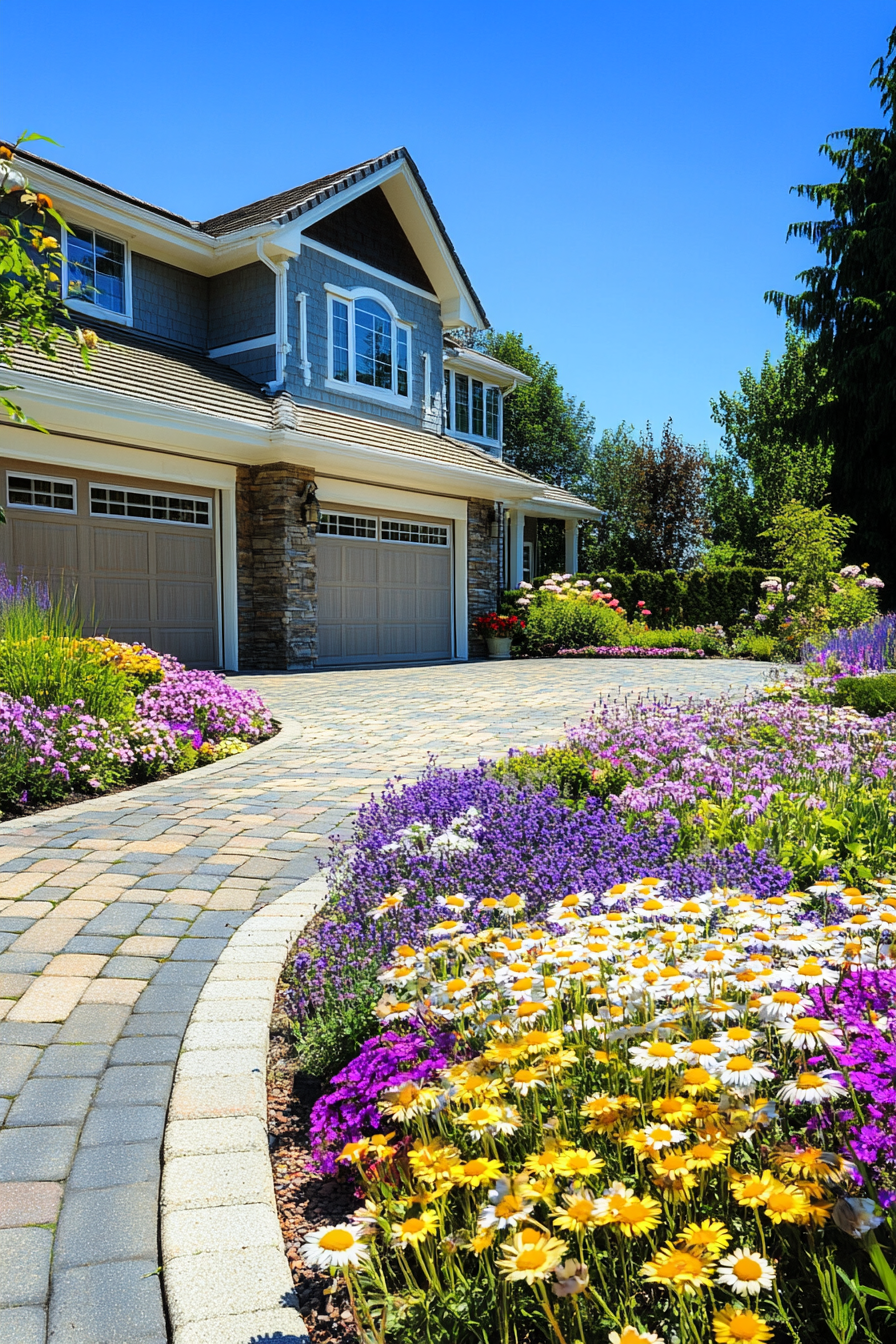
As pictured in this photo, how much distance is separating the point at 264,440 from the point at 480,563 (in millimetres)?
6173

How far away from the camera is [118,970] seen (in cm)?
308

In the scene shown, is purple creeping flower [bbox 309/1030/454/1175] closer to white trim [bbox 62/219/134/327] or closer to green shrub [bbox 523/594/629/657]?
white trim [bbox 62/219/134/327]

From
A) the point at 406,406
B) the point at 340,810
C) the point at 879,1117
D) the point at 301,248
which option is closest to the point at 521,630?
the point at 406,406

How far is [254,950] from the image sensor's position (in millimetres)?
3195

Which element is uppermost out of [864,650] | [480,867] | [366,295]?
[366,295]

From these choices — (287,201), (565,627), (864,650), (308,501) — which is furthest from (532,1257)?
(565,627)

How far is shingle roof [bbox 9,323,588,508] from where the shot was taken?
10812mm

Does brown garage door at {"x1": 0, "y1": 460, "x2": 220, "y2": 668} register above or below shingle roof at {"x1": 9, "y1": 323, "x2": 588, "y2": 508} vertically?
below

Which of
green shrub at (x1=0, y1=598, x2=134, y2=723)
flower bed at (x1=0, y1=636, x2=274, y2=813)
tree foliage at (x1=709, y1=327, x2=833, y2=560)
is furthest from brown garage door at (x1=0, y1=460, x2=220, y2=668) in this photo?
tree foliage at (x1=709, y1=327, x2=833, y2=560)

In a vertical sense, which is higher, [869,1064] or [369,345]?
[369,345]

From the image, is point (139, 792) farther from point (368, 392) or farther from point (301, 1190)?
point (368, 392)

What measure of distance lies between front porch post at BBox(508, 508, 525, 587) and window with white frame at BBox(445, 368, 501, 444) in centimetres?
217

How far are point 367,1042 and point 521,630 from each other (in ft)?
53.0

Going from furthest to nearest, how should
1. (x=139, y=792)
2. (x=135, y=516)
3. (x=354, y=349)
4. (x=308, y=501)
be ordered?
(x=354, y=349) < (x=308, y=501) < (x=135, y=516) < (x=139, y=792)
